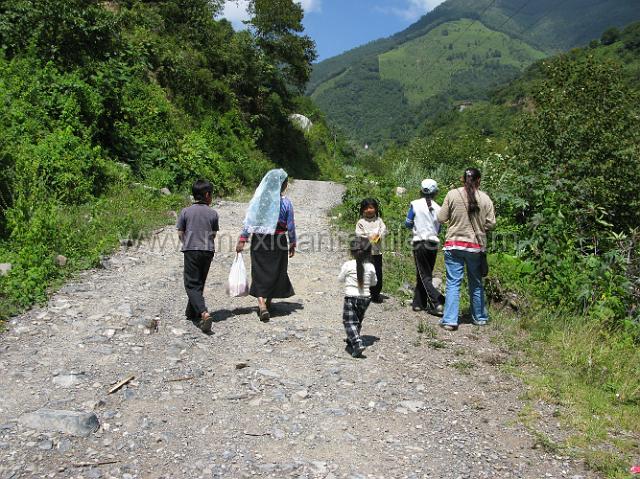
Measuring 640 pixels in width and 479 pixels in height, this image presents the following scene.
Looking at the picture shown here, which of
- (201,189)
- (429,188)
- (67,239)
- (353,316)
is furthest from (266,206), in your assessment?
(67,239)

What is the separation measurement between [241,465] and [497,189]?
872 centimetres

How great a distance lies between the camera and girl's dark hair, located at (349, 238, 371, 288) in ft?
17.9

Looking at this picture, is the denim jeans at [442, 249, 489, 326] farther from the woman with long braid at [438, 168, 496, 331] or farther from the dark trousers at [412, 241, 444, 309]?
the dark trousers at [412, 241, 444, 309]

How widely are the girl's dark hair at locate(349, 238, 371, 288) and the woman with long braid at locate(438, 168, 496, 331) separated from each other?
131 centimetres

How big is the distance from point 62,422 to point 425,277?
15.0 feet

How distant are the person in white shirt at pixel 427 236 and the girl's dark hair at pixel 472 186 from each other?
0.59 metres

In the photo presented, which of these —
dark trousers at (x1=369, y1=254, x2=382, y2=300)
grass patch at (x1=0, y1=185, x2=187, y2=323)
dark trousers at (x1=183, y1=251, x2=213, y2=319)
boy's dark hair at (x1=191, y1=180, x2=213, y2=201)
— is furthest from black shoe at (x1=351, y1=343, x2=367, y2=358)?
grass patch at (x1=0, y1=185, x2=187, y2=323)

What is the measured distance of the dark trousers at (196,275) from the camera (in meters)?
6.05

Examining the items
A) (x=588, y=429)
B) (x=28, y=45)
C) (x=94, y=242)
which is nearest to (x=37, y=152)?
(x=94, y=242)

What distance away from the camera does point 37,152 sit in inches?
381

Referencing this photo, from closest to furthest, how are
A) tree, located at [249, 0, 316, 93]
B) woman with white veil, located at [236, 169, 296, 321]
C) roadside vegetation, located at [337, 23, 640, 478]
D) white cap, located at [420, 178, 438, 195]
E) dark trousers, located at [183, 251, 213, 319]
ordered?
roadside vegetation, located at [337, 23, 640, 478]
dark trousers, located at [183, 251, 213, 319]
woman with white veil, located at [236, 169, 296, 321]
white cap, located at [420, 178, 438, 195]
tree, located at [249, 0, 316, 93]

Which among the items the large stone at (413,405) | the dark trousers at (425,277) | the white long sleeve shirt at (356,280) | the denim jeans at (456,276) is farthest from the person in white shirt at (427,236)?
the large stone at (413,405)

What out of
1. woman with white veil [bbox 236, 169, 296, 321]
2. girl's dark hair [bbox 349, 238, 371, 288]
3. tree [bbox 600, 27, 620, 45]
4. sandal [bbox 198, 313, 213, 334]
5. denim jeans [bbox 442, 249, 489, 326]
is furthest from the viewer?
tree [bbox 600, 27, 620, 45]

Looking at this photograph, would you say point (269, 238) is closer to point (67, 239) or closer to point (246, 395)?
point (246, 395)
